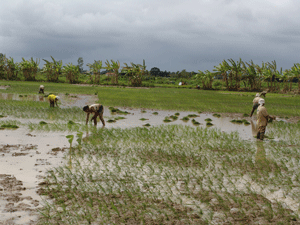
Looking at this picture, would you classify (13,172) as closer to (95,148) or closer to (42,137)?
→ (95,148)

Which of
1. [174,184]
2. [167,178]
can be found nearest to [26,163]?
[167,178]

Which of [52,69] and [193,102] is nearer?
[193,102]

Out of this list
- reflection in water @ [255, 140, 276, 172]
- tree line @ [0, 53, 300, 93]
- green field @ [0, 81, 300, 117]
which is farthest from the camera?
tree line @ [0, 53, 300, 93]

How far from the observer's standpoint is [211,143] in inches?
322

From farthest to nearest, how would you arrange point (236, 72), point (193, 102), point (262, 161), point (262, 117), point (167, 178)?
point (236, 72)
point (193, 102)
point (262, 117)
point (262, 161)
point (167, 178)

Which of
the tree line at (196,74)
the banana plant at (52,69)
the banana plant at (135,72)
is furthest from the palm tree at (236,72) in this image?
the banana plant at (52,69)

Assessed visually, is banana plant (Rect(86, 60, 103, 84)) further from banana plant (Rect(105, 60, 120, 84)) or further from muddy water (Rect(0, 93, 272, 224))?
muddy water (Rect(0, 93, 272, 224))

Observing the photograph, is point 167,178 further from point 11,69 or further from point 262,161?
point 11,69

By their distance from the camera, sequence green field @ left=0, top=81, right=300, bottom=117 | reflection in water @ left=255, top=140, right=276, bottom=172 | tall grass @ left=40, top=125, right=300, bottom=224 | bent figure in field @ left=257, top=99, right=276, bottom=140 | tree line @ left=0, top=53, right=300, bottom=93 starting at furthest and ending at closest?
tree line @ left=0, top=53, right=300, bottom=93, green field @ left=0, top=81, right=300, bottom=117, bent figure in field @ left=257, top=99, right=276, bottom=140, reflection in water @ left=255, top=140, right=276, bottom=172, tall grass @ left=40, top=125, right=300, bottom=224

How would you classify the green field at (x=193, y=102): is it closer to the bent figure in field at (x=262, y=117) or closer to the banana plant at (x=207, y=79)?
the bent figure in field at (x=262, y=117)

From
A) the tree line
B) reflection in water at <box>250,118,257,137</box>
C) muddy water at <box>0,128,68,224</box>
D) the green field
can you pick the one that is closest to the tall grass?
muddy water at <box>0,128,68,224</box>

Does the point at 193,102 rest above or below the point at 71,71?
below

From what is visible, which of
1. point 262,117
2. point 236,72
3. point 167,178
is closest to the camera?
point 167,178

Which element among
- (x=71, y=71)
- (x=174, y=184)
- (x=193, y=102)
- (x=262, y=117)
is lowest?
(x=174, y=184)
